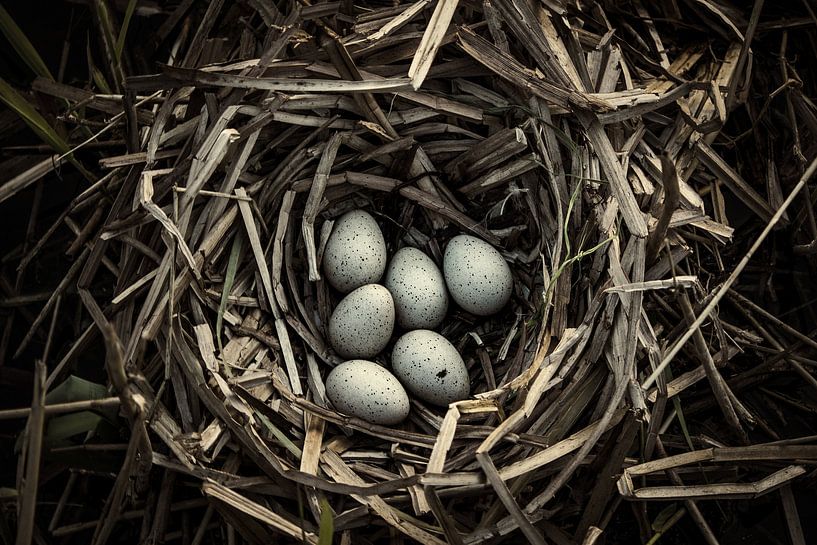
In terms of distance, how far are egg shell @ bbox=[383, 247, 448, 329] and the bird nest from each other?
4.6 inches

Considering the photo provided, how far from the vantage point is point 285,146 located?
1426 millimetres

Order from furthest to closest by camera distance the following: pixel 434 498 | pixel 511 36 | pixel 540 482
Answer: pixel 511 36 < pixel 540 482 < pixel 434 498

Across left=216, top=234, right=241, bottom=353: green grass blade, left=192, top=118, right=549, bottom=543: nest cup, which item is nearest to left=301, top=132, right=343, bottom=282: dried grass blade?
left=192, top=118, right=549, bottom=543: nest cup

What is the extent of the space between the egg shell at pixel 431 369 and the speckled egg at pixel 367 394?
0.04 metres

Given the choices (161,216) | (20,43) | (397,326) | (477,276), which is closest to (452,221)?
(477,276)

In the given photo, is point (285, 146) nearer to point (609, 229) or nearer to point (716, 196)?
point (609, 229)

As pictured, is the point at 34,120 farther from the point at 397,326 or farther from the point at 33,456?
the point at 397,326

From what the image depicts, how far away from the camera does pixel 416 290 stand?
4.87 feet

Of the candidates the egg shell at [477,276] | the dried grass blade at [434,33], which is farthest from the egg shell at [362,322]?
the dried grass blade at [434,33]

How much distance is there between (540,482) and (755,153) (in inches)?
29.1

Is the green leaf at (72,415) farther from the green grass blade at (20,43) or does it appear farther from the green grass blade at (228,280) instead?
the green grass blade at (20,43)

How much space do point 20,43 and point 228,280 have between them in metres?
0.50

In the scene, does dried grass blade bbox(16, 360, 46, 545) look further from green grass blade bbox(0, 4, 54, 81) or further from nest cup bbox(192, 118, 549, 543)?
green grass blade bbox(0, 4, 54, 81)

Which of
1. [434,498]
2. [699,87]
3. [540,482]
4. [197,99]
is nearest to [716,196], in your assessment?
[699,87]
